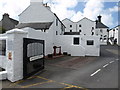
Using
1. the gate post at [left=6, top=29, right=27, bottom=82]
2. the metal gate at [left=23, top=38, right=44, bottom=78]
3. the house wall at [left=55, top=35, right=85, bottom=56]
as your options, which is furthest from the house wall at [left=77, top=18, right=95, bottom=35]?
the gate post at [left=6, top=29, right=27, bottom=82]

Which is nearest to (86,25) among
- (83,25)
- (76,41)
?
(83,25)

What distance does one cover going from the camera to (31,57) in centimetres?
761

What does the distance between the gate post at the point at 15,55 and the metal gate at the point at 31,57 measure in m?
0.27

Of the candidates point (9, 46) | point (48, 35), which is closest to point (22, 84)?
point (9, 46)

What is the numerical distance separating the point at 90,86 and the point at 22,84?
412 cm

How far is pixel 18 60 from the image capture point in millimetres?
6855

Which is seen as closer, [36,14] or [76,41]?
[76,41]

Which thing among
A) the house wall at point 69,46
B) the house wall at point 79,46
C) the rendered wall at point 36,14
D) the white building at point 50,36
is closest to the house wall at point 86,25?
the white building at point 50,36

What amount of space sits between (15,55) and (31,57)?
1259 mm

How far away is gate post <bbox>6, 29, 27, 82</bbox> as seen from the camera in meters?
6.60

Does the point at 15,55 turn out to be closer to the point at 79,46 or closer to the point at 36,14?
the point at 79,46

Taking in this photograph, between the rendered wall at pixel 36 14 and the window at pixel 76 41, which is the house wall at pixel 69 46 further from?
the rendered wall at pixel 36 14

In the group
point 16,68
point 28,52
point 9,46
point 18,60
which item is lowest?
point 16,68

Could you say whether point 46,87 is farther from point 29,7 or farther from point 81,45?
point 29,7
